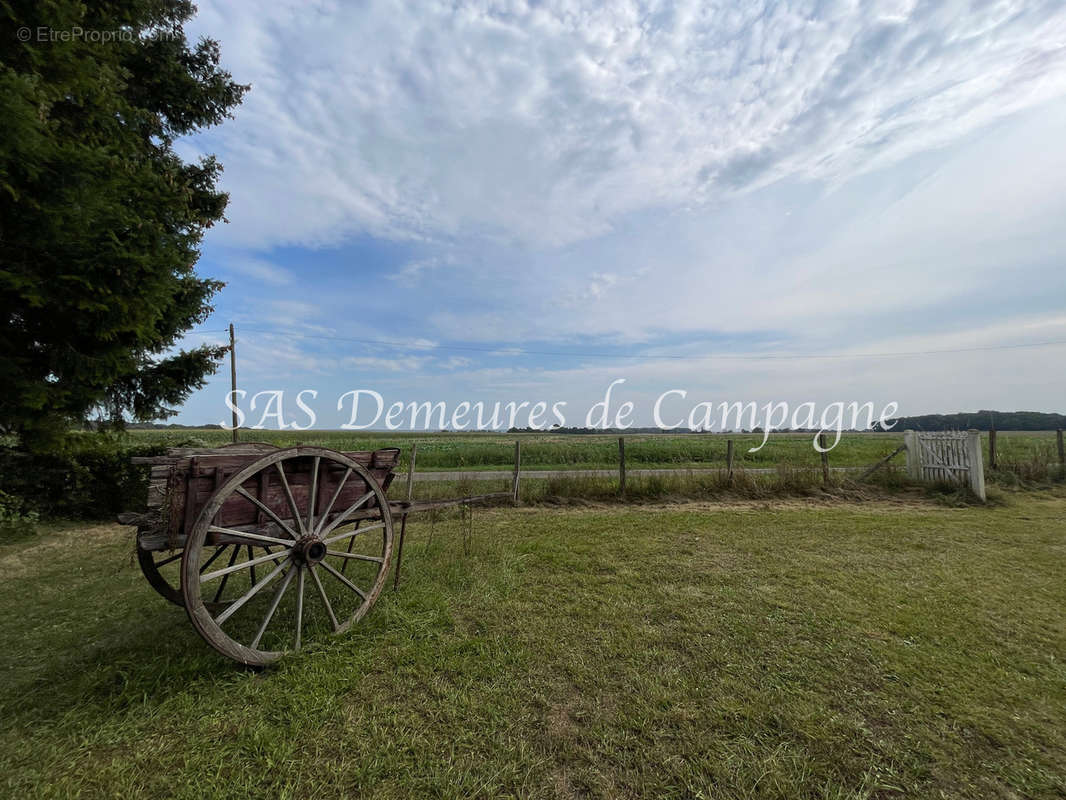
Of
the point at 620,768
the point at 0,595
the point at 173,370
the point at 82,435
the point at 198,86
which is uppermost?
the point at 198,86

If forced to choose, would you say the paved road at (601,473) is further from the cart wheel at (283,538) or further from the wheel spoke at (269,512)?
the wheel spoke at (269,512)

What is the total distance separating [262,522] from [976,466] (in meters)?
12.4

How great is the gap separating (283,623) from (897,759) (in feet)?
13.7

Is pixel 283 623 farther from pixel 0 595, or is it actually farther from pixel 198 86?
pixel 198 86

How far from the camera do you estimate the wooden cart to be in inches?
105

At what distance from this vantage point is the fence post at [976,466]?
344 inches

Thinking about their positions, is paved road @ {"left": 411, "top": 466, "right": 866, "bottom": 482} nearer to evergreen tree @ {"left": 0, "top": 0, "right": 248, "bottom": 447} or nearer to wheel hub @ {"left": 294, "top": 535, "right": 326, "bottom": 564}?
evergreen tree @ {"left": 0, "top": 0, "right": 248, "bottom": 447}

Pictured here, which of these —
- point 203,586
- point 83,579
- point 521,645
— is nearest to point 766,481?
point 521,645

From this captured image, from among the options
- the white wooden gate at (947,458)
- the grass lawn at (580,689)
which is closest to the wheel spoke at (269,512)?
the grass lawn at (580,689)

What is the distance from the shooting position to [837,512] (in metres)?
8.10

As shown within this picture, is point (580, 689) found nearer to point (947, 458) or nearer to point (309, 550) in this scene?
point (309, 550)

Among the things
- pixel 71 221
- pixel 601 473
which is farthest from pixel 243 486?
pixel 601 473

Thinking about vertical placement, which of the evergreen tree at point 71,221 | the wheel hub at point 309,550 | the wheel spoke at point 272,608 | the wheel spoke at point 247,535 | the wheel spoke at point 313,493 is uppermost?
the evergreen tree at point 71,221

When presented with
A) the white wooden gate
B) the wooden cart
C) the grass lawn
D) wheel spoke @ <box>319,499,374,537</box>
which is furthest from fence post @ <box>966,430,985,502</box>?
wheel spoke @ <box>319,499,374,537</box>
